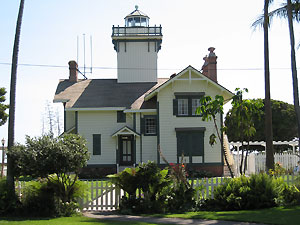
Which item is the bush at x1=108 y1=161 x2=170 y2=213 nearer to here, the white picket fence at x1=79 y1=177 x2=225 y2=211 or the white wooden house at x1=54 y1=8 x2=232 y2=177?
the white picket fence at x1=79 y1=177 x2=225 y2=211

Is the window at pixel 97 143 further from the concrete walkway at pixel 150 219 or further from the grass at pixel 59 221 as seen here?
the grass at pixel 59 221

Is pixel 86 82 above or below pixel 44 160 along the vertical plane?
above

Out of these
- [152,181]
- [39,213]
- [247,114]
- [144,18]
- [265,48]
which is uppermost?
[144,18]

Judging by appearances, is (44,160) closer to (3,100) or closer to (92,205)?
(92,205)

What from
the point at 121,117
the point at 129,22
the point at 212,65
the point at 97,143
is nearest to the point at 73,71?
the point at 129,22

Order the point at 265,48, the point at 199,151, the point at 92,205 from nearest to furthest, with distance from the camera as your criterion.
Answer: the point at 92,205, the point at 265,48, the point at 199,151

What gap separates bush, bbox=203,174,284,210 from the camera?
42.5 ft

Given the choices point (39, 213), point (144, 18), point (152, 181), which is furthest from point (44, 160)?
point (144, 18)

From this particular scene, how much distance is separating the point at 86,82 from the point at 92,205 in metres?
20.8

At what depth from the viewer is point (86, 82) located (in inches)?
1309

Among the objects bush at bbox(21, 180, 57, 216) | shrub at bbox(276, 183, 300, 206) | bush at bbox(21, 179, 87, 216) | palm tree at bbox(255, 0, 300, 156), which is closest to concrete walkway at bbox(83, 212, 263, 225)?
bush at bbox(21, 179, 87, 216)

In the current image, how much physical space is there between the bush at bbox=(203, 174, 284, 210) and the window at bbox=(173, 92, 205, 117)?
14.3 meters

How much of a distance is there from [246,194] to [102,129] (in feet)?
56.5

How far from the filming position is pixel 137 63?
33281mm
